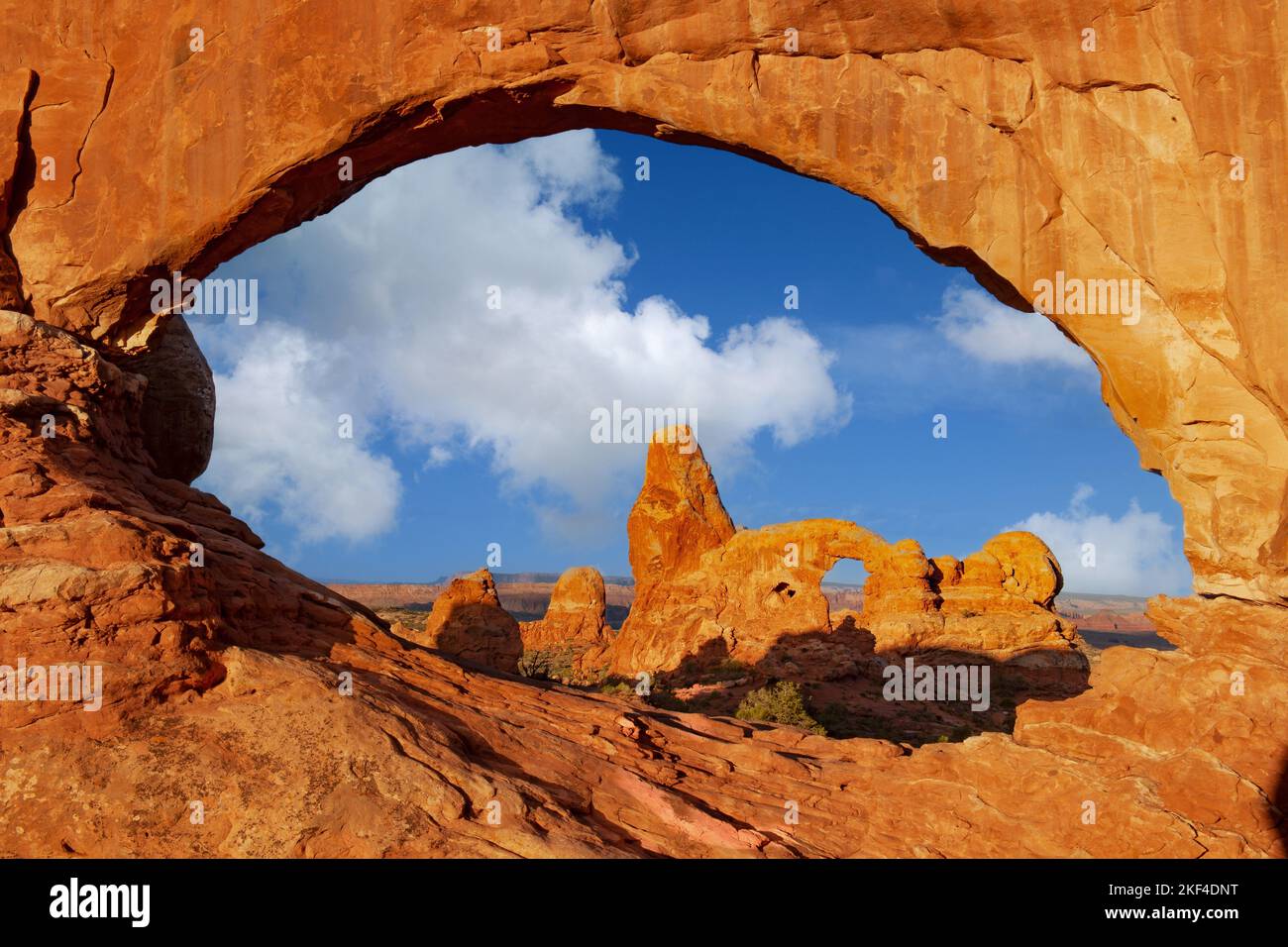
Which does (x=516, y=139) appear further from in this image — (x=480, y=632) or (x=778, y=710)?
(x=480, y=632)

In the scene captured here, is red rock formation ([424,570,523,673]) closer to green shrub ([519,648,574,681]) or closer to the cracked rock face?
green shrub ([519,648,574,681])

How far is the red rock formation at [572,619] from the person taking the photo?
173 ft

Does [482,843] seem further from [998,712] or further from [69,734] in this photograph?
[998,712]

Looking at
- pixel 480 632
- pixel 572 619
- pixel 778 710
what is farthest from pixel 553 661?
pixel 778 710

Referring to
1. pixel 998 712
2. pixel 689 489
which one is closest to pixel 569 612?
pixel 689 489

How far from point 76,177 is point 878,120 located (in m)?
11.1

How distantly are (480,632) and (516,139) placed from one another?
18.7 m

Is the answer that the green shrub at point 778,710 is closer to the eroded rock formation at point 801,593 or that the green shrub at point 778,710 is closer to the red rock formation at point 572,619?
the eroded rock formation at point 801,593

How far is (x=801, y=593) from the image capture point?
38312 mm

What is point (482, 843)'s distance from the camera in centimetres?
664

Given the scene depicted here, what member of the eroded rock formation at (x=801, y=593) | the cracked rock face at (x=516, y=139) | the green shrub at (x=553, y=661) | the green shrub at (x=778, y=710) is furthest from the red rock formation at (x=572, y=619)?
the cracked rock face at (x=516, y=139)

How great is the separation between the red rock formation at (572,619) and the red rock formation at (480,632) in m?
21.4

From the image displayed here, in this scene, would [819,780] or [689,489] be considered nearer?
[819,780]
